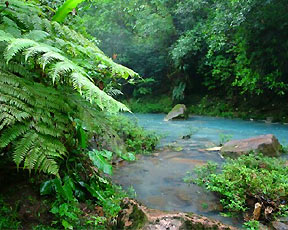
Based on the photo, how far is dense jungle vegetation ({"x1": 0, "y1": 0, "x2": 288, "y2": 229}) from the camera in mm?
1295

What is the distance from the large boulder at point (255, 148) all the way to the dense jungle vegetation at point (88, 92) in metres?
1.38

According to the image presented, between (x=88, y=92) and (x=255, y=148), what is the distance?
3.43m

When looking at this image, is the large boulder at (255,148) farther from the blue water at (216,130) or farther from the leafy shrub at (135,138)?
the leafy shrub at (135,138)

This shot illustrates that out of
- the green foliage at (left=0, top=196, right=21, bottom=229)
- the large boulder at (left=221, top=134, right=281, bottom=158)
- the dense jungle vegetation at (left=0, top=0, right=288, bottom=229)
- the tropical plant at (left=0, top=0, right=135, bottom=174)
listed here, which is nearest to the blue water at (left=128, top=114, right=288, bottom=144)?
the large boulder at (left=221, top=134, right=281, bottom=158)

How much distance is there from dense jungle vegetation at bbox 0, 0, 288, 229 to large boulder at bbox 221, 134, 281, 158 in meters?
1.38

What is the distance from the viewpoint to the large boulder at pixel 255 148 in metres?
4.08

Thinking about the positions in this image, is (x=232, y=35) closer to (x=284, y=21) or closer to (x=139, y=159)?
(x=284, y=21)

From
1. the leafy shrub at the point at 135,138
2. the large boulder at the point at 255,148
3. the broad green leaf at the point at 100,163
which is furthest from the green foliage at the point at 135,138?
the broad green leaf at the point at 100,163

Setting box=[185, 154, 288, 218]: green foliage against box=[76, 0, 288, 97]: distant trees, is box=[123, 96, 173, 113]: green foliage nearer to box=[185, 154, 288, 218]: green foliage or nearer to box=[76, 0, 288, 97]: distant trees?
box=[76, 0, 288, 97]: distant trees

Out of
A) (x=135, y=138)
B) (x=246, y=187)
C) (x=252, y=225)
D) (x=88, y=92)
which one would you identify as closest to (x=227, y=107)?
(x=135, y=138)

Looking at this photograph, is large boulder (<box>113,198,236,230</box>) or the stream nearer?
large boulder (<box>113,198,236,230</box>)

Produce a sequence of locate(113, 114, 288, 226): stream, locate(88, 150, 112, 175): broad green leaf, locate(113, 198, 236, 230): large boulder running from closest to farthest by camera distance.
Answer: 1. locate(113, 198, 236, 230): large boulder
2. locate(88, 150, 112, 175): broad green leaf
3. locate(113, 114, 288, 226): stream

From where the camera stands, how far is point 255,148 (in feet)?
13.3

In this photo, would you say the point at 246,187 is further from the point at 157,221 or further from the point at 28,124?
the point at 28,124
